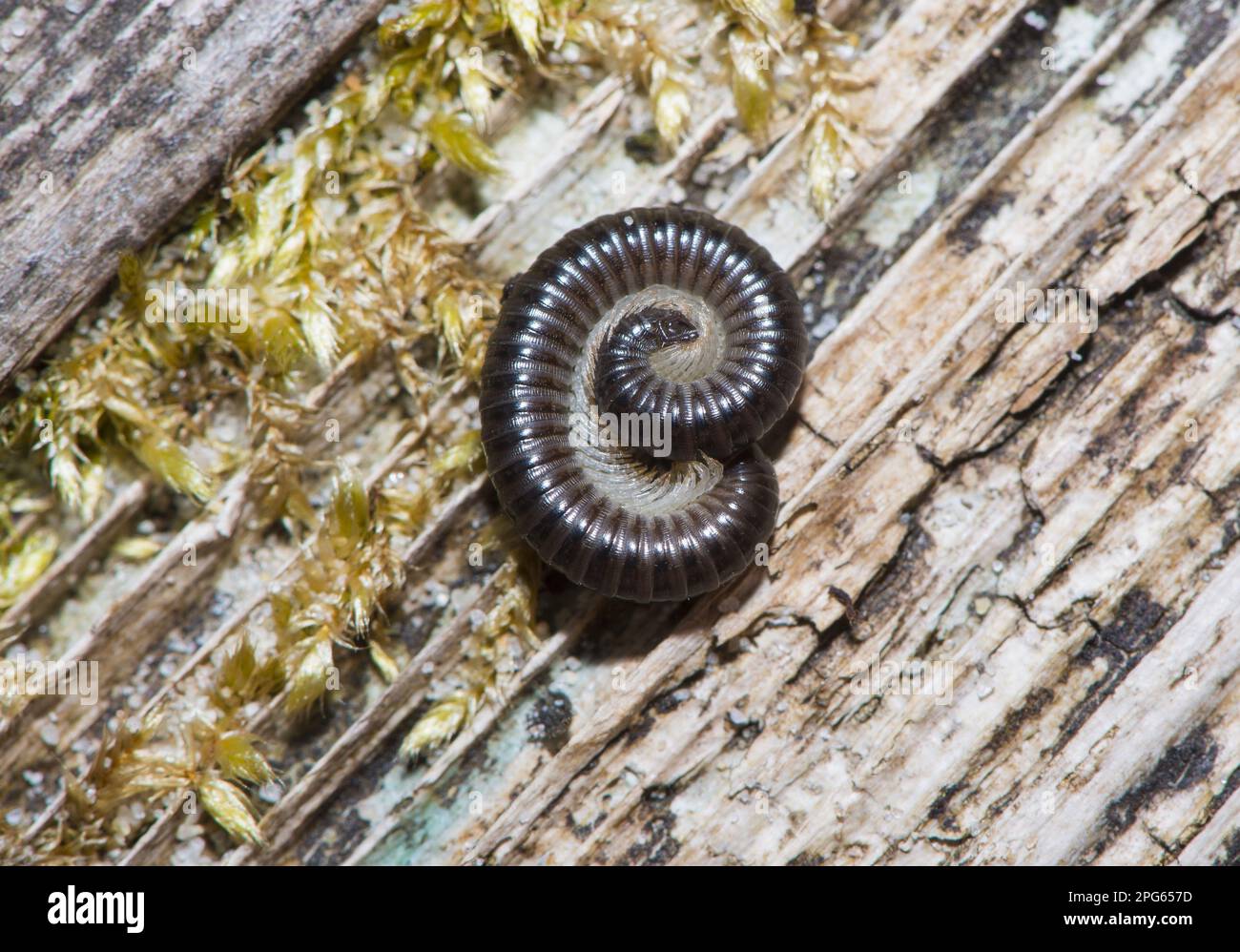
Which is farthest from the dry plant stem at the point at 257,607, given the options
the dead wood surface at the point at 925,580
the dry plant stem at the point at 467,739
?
the dry plant stem at the point at 467,739

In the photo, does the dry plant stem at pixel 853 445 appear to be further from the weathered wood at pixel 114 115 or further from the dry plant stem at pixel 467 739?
the weathered wood at pixel 114 115

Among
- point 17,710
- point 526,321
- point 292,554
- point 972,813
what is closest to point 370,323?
point 526,321

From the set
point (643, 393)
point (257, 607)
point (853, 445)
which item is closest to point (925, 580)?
point (853, 445)

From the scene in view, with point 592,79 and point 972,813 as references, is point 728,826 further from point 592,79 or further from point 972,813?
point 592,79

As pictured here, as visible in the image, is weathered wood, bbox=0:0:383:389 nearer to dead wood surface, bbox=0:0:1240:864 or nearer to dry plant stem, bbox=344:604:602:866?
dead wood surface, bbox=0:0:1240:864

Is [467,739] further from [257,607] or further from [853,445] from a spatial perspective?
[853,445]

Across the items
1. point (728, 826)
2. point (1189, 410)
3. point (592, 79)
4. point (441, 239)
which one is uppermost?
point (592, 79)
